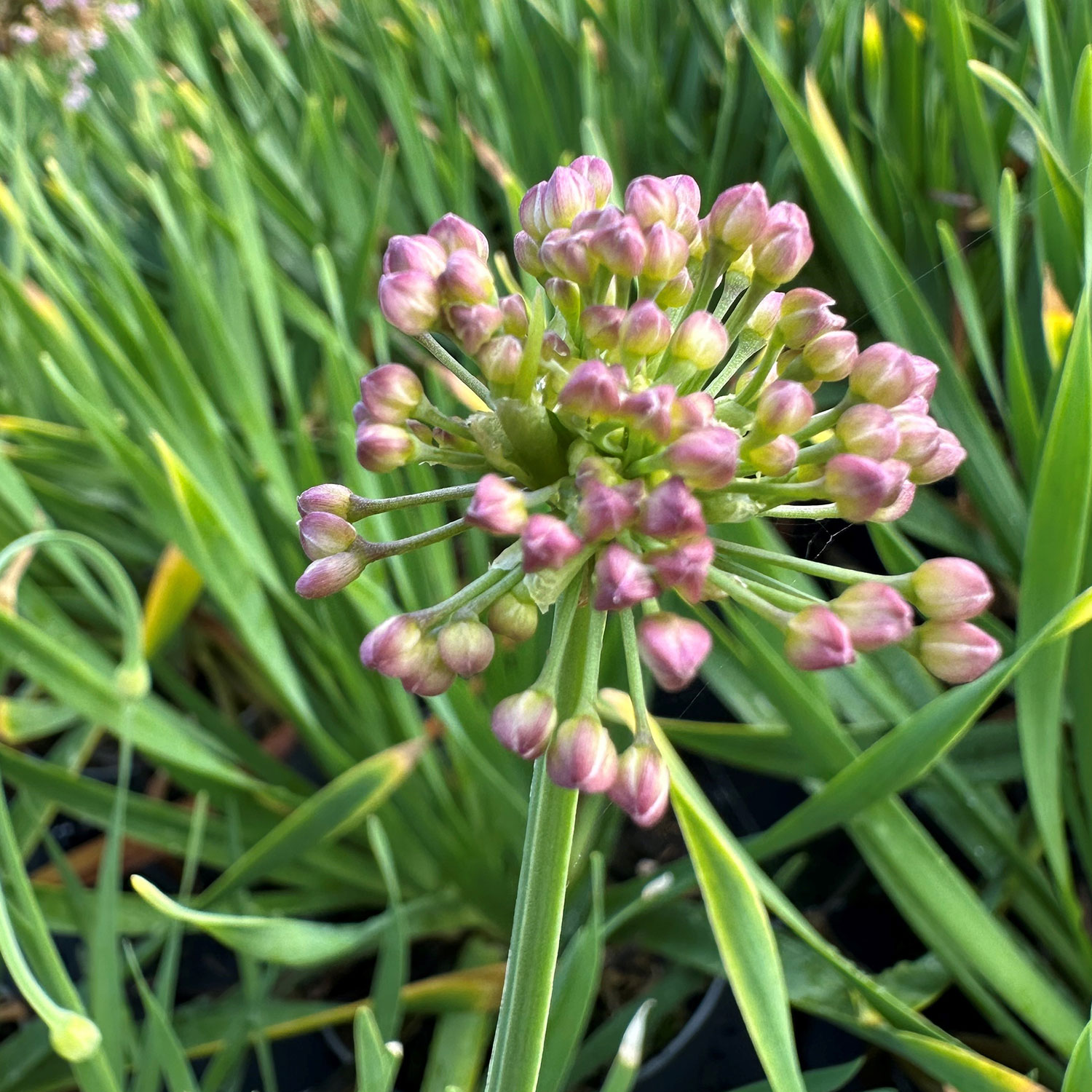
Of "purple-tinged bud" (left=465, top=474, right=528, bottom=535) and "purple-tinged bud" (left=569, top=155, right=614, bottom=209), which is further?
"purple-tinged bud" (left=569, top=155, right=614, bottom=209)

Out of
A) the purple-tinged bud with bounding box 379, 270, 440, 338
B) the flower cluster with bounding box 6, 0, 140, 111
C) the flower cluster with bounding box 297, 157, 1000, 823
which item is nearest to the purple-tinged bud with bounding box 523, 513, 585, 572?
the flower cluster with bounding box 297, 157, 1000, 823

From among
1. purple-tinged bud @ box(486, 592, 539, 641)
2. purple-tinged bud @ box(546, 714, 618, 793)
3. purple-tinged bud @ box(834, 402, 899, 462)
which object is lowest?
purple-tinged bud @ box(546, 714, 618, 793)

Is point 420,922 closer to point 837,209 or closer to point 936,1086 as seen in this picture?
point 936,1086

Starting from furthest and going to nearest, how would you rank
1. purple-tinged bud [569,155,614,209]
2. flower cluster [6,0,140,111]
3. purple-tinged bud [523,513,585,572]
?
flower cluster [6,0,140,111]
purple-tinged bud [569,155,614,209]
purple-tinged bud [523,513,585,572]

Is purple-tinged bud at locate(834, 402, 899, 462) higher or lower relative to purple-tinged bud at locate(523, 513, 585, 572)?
lower

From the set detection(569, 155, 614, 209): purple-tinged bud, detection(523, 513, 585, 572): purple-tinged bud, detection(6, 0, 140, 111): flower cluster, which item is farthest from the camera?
detection(6, 0, 140, 111): flower cluster

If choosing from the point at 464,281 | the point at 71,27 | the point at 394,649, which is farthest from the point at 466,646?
the point at 71,27

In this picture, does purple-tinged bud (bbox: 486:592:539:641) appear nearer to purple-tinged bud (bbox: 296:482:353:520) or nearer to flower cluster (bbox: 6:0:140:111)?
purple-tinged bud (bbox: 296:482:353:520)
